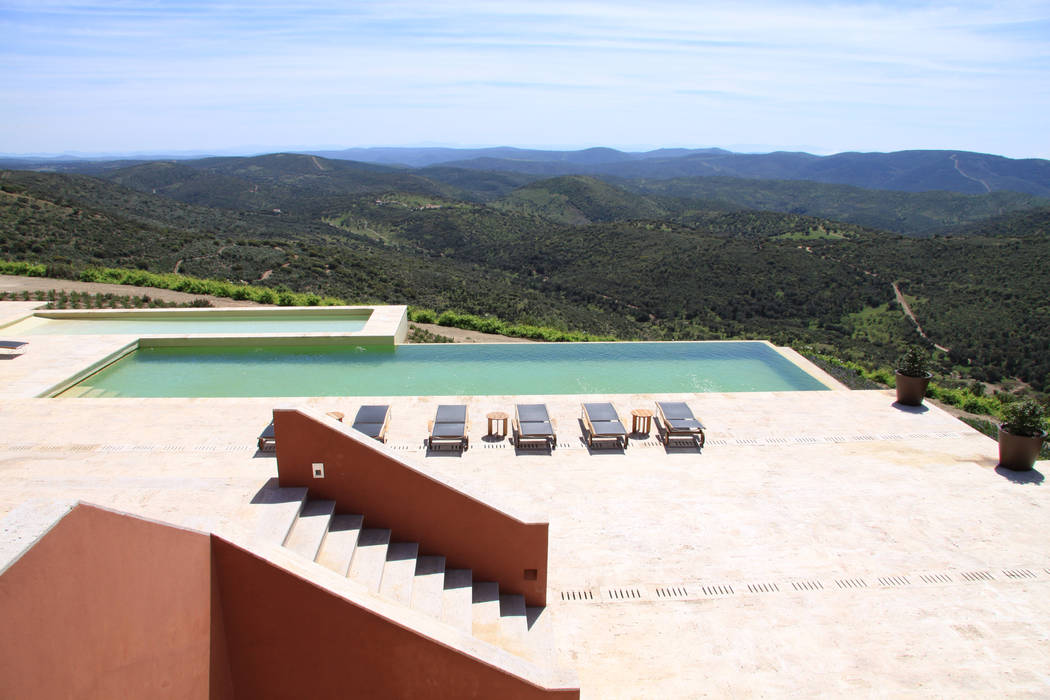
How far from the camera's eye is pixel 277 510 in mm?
5887

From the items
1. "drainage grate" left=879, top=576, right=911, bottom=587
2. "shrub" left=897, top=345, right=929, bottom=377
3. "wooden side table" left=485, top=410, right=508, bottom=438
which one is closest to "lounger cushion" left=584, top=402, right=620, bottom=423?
"wooden side table" left=485, top=410, right=508, bottom=438

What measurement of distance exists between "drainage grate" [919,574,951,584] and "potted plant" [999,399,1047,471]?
11.1ft

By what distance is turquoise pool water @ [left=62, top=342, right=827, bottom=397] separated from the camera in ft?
38.0

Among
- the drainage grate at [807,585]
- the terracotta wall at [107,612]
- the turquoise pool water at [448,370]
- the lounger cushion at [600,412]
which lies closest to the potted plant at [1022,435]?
the turquoise pool water at [448,370]

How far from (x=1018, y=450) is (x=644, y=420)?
511 centimetres

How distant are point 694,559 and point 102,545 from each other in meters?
5.31

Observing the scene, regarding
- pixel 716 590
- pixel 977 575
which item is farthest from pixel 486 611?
pixel 977 575

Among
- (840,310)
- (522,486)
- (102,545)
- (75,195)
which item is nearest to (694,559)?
(522,486)

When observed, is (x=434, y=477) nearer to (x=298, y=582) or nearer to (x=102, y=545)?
(x=298, y=582)

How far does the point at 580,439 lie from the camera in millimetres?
9281

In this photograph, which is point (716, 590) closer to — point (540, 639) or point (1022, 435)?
point (540, 639)

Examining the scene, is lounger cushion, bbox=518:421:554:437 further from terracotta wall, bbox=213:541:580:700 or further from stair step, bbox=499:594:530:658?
terracotta wall, bbox=213:541:580:700

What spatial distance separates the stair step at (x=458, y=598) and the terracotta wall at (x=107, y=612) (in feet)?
5.92

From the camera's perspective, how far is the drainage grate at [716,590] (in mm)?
6117
